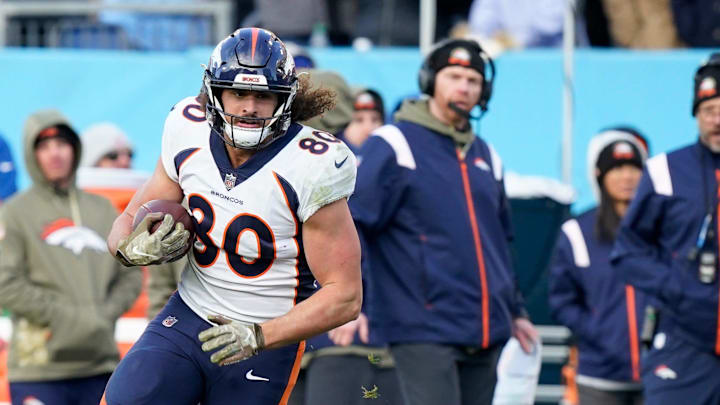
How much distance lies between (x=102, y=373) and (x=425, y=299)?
1.91 metres

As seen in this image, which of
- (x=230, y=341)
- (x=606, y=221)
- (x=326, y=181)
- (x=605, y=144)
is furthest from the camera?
(x=605, y=144)

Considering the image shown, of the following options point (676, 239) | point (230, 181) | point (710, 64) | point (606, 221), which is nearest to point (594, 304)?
point (606, 221)

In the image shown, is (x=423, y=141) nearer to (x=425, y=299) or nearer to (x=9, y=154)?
(x=425, y=299)

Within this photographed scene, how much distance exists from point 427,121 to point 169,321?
2.02 metres

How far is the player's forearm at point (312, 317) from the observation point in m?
4.47

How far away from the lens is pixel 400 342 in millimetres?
6035

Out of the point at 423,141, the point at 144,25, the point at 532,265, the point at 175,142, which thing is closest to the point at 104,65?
the point at 144,25

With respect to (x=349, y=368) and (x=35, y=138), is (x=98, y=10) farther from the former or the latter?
(x=349, y=368)

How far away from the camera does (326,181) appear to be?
4477 mm

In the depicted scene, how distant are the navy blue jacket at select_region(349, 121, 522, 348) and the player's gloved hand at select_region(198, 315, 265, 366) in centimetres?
164

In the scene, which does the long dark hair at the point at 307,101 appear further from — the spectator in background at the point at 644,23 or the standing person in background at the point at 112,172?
the spectator in background at the point at 644,23

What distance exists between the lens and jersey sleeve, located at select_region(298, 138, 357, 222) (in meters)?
4.47

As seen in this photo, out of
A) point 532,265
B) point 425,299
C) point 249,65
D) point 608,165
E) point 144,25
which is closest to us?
point 249,65

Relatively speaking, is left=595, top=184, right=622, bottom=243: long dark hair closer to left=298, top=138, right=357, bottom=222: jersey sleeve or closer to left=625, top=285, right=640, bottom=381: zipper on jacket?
left=625, top=285, right=640, bottom=381: zipper on jacket
